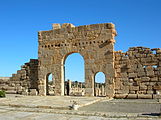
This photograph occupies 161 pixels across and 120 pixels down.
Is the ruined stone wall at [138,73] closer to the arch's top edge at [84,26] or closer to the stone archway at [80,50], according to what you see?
the stone archway at [80,50]

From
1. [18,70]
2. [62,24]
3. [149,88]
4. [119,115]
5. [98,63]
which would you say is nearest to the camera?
[119,115]

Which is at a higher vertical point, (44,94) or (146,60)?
(146,60)

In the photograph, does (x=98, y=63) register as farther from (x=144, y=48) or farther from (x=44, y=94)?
(x=44, y=94)

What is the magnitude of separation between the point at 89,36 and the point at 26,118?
9.80 metres

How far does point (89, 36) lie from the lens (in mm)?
16484

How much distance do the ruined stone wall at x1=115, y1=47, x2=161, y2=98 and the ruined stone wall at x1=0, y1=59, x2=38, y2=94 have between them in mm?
7198

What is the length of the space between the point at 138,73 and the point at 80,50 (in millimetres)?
4523

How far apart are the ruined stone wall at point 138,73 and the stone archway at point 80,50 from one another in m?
0.58

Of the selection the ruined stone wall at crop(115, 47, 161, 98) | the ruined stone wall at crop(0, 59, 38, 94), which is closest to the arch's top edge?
the ruined stone wall at crop(115, 47, 161, 98)

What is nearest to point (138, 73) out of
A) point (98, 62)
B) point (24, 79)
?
point (98, 62)

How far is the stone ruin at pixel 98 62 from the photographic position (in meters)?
15.1

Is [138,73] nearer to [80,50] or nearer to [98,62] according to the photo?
[98,62]

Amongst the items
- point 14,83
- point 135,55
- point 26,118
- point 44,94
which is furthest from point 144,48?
point 14,83

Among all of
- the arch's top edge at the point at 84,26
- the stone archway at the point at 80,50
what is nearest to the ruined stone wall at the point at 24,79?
the stone archway at the point at 80,50
